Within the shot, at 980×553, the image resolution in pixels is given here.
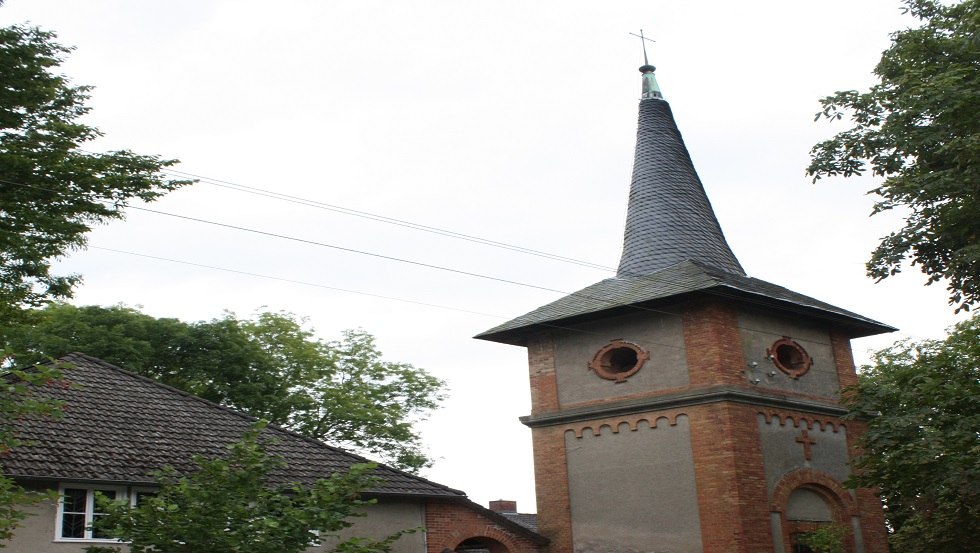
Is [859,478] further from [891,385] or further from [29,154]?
[29,154]

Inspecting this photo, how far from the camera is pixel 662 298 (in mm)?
18594

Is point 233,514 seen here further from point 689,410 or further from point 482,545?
point 689,410

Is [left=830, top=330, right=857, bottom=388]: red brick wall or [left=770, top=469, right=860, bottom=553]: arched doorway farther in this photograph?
[left=830, top=330, right=857, bottom=388]: red brick wall

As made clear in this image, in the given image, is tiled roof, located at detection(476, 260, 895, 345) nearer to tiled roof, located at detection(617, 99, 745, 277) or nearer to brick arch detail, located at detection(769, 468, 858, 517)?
tiled roof, located at detection(617, 99, 745, 277)

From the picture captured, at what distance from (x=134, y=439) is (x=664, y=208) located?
38.7 ft

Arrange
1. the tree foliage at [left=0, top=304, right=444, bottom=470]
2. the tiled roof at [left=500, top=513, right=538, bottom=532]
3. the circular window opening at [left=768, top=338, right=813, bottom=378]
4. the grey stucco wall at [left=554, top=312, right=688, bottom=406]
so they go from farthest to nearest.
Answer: the tiled roof at [left=500, top=513, right=538, bottom=532] → the tree foliage at [left=0, top=304, right=444, bottom=470] → the circular window opening at [left=768, top=338, right=813, bottom=378] → the grey stucco wall at [left=554, top=312, right=688, bottom=406]

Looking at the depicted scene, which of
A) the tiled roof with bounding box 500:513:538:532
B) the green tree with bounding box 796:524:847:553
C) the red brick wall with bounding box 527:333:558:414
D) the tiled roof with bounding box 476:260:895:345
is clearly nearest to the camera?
the green tree with bounding box 796:524:847:553

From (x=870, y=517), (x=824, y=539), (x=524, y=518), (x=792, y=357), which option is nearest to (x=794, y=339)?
(x=792, y=357)

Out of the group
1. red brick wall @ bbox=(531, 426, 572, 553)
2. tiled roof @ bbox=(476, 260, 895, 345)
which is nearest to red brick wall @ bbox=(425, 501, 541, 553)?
red brick wall @ bbox=(531, 426, 572, 553)

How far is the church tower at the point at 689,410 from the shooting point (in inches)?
700

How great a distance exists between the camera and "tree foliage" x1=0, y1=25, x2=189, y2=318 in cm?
1302

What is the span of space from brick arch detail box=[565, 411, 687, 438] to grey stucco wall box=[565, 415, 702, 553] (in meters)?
0.05

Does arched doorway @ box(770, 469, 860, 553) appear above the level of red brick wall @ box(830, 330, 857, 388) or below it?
below

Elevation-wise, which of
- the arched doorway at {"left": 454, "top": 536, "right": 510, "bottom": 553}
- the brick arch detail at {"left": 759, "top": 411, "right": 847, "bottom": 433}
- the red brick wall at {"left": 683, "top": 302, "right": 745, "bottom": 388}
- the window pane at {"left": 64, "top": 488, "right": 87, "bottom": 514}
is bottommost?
the arched doorway at {"left": 454, "top": 536, "right": 510, "bottom": 553}
